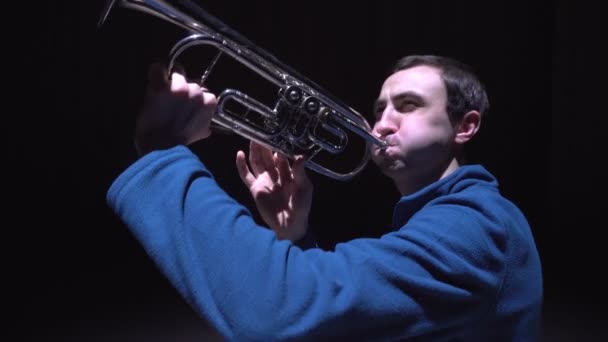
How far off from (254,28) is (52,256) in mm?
1393

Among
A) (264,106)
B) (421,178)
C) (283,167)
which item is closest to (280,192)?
(283,167)

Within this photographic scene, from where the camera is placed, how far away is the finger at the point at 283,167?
43.4 inches

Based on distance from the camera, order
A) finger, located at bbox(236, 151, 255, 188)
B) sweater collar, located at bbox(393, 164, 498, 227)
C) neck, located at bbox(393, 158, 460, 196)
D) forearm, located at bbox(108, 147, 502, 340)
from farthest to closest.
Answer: finger, located at bbox(236, 151, 255, 188), neck, located at bbox(393, 158, 460, 196), sweater collar, located at bbox(393, 164, 498, 227), forearm, located at bbox(108, 147, 502, 340)

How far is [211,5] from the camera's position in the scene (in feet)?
7.57

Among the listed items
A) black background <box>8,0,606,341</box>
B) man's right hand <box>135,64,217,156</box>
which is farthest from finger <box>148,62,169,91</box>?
black background <box>8,0,606,341</box>

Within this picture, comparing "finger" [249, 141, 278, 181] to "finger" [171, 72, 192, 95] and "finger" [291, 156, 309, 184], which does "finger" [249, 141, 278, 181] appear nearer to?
"finger" [291, 156, 309, 184]

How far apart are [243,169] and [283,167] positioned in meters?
0.09

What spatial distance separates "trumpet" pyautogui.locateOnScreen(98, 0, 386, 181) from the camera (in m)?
0.85

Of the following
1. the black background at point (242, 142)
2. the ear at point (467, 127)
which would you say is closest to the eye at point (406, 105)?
the ear at point (467, 127)

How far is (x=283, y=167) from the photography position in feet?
3.63

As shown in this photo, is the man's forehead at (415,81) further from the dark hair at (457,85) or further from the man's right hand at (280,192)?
the man's right hand at (280,192)

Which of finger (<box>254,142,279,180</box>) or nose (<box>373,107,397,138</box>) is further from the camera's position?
finger (<box>254,142,279,180</box>)

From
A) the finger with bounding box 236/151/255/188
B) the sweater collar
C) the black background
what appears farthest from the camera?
the black background

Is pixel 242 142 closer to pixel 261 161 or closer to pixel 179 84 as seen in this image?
pixel 261 161
